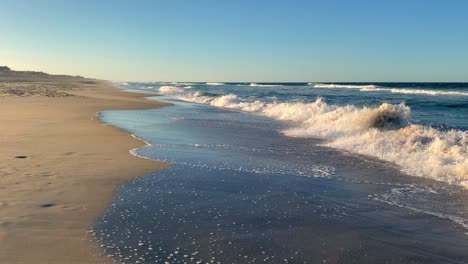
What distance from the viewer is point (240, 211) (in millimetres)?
5355

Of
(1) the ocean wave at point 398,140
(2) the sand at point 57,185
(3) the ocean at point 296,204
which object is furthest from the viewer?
(1) the ocean wave at point 398,140

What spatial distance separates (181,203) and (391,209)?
9.40 ft

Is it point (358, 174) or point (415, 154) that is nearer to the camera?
point (358, 174)

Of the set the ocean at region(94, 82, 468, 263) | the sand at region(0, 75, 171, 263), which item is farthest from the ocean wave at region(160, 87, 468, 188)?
the sand at region(0, 75, 171, 263)

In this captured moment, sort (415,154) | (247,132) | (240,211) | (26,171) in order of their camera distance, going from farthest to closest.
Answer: (247,132) → (415,154) → (26,171) → (240,211)

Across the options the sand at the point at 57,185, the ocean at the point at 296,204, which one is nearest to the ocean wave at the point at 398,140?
the ocean at the point at 296,204

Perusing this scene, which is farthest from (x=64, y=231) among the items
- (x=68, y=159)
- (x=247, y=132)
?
(x=247, y=132)

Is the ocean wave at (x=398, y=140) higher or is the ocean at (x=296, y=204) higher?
the ocean wave at (x=398, y=140)

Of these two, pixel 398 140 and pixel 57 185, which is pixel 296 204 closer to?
pixel 57 185

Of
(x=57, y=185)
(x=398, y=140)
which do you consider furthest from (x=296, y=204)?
(x=398, y=140)

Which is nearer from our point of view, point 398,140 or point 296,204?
point 296,204

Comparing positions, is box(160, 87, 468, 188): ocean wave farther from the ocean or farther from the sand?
the sand

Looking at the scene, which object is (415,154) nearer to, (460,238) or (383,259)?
(460,238)

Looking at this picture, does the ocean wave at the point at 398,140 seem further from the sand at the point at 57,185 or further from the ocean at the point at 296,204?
the sand at the point at 57,185
